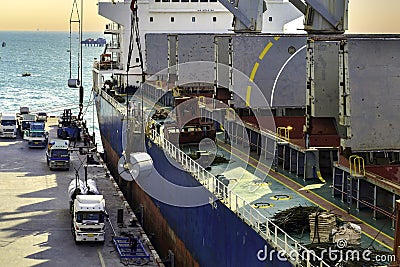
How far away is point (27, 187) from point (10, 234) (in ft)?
28.1

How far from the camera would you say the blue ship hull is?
686 inches

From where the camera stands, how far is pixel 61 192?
33.9 m

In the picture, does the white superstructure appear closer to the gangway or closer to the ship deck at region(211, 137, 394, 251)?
the ship deck at region(211, 137, 394, 251)

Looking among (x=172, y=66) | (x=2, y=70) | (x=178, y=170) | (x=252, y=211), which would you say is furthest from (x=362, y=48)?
(x=2, y=70)

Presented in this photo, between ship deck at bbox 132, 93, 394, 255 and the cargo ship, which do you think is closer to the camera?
ship deck at bbox 132, 93, 394, 255

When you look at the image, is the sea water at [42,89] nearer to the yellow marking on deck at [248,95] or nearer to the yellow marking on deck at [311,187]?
the yellow marking on deck at [248,95]

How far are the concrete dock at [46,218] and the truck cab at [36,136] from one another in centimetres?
310

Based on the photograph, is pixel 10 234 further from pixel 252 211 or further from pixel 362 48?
pixel 362 48

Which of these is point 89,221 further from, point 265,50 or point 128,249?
point 265,50

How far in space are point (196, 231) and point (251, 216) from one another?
19.6 feet

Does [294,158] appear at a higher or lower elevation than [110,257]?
higher

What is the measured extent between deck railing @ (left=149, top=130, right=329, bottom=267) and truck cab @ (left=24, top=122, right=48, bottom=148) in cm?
2016

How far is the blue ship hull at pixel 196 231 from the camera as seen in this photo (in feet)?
57.2

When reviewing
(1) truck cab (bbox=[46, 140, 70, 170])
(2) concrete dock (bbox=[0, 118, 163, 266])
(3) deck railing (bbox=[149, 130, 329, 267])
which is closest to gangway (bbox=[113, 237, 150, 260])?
(2) concrete dock (bbox=[0, 118, 163, 266])
